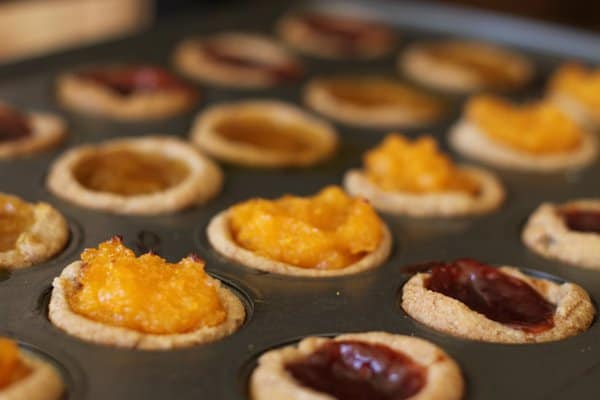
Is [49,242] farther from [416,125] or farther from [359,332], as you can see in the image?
[416,125]

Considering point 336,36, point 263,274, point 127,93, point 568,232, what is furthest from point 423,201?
point 336,36

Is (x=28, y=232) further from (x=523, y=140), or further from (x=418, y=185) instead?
(x=523, y=140)

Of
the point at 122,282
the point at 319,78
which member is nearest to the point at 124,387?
the point at 122,282

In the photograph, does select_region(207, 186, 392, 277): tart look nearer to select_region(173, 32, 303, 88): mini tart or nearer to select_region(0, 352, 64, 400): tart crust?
select_region(0, 352, 64, 400): tart crust

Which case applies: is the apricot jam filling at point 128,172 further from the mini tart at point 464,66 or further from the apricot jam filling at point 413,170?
the mini tart at point 464,66

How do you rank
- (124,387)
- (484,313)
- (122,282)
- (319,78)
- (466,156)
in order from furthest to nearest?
(319,78) < (466,156) < (484,313) < (122,282) < (124,387)

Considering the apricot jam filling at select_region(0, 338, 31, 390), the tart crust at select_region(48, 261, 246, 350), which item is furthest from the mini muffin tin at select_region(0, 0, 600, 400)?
the apricot jam filling at select_region(0, 338, 31, 390)

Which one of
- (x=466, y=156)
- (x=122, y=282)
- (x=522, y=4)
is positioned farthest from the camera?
(x=522, y=4)
